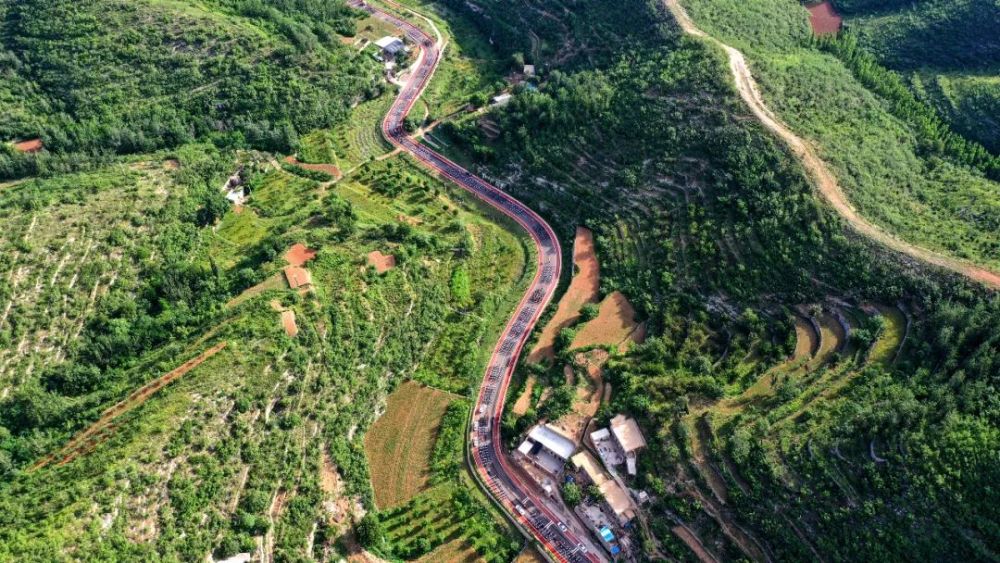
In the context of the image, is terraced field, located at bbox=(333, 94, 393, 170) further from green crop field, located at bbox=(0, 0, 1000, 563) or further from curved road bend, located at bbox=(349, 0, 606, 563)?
Answer: curved road bend, located at bbox=(349, 0, 606, 563)

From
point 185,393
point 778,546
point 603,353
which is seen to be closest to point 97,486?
point 185,393

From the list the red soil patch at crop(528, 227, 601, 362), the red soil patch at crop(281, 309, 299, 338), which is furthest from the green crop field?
the red soil patch at crop(528, 227, 601, 362)

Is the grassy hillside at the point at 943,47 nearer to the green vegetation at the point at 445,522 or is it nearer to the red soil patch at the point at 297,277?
the green vegetation at the point at 445,522

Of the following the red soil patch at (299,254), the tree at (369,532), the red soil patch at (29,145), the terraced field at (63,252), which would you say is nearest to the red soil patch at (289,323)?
the red soil patch at (299,254)

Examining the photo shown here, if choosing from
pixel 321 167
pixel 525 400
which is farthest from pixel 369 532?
pixel 321 167

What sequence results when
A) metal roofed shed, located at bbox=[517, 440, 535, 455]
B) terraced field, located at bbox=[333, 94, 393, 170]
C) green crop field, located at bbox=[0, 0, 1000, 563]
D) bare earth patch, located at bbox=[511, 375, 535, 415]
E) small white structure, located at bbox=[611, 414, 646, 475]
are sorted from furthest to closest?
terraced field, located at bbox=[333, 94, 393, 170], bare earth patch, located at bbox=[511, 375, 535, 415], metal roofed shed, located at bbox=[517, 440, 535, 455], small white structure, located at bbox=[611, 414, 646, 475], green crop field, located at bbox=[0, 0, 1000, 563]

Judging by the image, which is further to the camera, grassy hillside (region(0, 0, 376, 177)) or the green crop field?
grassy hillside (region(0, 0, 376, 177))
